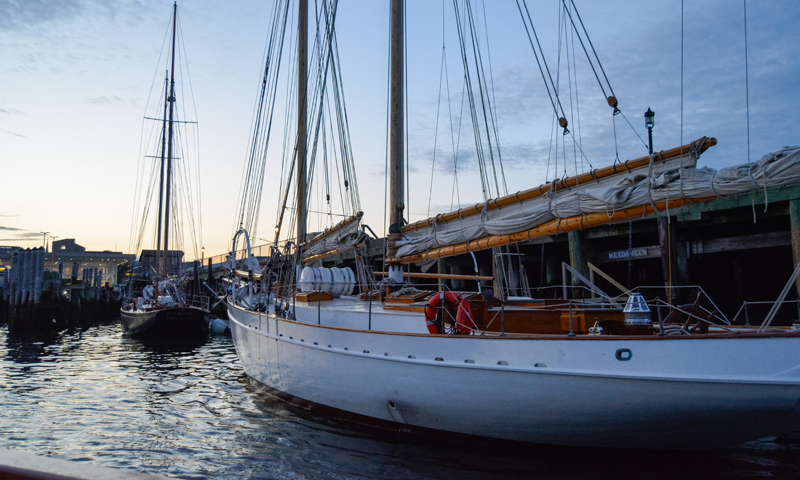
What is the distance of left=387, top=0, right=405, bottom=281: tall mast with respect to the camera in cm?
1104

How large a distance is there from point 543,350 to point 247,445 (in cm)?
446

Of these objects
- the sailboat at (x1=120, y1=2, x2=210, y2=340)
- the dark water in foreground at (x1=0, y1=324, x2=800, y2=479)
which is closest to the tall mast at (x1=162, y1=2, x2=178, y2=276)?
the sailboat at (x1=120, y1=2, x2=210, y2=340)

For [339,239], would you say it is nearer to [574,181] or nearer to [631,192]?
[574,181]

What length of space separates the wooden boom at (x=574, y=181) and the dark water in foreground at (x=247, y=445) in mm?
4145

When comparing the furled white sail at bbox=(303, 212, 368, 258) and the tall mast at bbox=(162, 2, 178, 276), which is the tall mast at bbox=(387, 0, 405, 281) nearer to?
the furled white sail at bbox=(303, 212, 368, 258)

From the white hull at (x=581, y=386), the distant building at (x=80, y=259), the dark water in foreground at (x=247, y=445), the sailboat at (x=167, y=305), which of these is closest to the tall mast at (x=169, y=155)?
the sailboat at (x=167, y=305)

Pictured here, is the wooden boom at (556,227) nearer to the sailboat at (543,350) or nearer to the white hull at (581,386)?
the sailboat at (543,350)

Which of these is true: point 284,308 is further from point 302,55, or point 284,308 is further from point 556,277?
point 302,55

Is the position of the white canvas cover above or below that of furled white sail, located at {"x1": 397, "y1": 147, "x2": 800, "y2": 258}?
below

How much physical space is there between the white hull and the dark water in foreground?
26 cm

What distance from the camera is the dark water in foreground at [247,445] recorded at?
5809 mm

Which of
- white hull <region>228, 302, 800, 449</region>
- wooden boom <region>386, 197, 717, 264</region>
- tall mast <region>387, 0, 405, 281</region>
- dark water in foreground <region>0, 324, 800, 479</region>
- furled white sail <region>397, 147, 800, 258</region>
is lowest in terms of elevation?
dark water in foreground <region>0, 324, 800, 479</region>

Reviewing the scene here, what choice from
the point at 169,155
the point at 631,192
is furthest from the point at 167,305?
the point at 631,192

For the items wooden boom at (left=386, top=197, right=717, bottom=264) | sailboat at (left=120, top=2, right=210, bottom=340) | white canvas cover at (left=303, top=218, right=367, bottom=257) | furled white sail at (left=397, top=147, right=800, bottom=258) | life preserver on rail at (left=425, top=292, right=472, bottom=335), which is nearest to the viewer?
life preserver on rail at (left=425, top=292, right=472, bottom=335)
